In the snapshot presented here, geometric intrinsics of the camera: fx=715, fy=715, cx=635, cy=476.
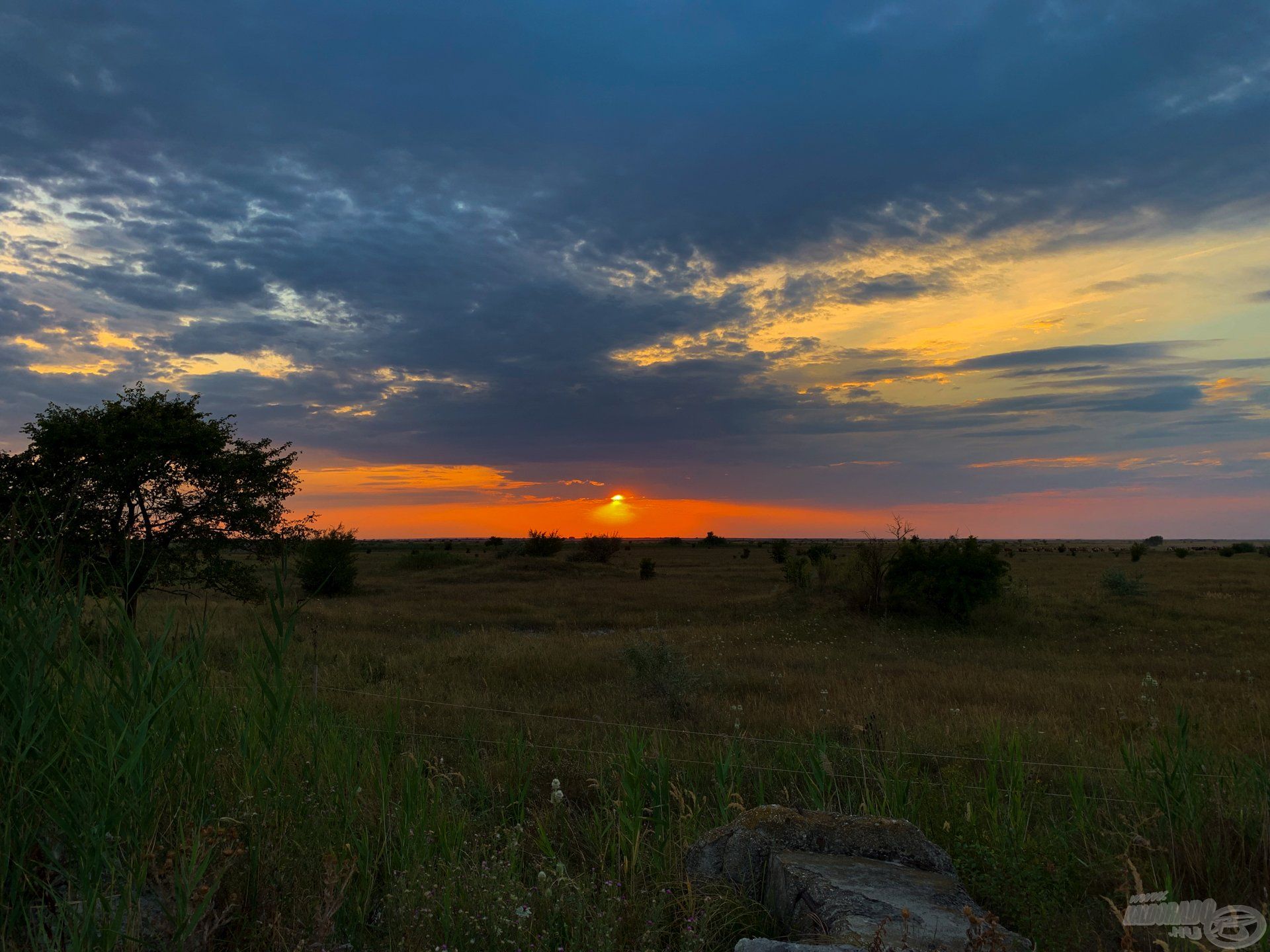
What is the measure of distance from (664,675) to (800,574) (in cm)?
1807

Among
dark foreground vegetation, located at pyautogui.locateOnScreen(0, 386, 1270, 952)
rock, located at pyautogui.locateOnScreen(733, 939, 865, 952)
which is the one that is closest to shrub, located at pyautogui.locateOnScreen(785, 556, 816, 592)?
dark foreground vegetation, located at pyautogui.locateOnScreen(0, 386, 1270, 952)

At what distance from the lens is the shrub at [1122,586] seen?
26938 millimetres

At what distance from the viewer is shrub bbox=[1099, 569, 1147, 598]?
88.4 ft

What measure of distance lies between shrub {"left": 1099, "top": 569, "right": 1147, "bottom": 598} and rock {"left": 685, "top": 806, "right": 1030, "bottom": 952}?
28.8m

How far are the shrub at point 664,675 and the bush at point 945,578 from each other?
1232 cm

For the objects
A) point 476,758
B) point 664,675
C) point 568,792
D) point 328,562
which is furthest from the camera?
point 328,562

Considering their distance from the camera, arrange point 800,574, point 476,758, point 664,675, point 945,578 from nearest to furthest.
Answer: point 476,758, point 664,675, point 945,578, point 800,574

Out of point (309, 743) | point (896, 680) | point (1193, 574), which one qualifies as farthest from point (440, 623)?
point (1193, 574)

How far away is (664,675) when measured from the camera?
1238cm

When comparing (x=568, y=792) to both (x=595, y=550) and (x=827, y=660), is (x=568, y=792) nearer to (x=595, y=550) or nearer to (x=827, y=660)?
(x=827, y=660)

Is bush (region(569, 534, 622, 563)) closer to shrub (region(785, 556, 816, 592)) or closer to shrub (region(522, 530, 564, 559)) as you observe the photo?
shrub (region(522, 530, 564, 559))

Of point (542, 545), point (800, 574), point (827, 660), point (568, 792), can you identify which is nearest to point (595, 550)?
point (542, 545)

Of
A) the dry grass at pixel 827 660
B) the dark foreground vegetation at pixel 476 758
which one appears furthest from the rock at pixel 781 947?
the dry grass at pixel 827 660

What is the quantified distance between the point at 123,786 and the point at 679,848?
9.02 feet
